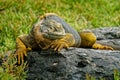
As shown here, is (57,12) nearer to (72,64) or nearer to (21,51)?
(21,51)

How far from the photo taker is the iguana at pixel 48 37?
332 inches

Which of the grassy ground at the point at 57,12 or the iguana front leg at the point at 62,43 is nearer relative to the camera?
the iguana front leg at the point at 62,43

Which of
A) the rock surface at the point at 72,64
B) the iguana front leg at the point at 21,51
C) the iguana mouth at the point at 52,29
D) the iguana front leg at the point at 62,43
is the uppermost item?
the iguana mouth at the point at 52,29

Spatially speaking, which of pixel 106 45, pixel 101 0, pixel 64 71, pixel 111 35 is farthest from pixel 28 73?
pixel 101 0

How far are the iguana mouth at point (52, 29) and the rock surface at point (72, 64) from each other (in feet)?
0.92

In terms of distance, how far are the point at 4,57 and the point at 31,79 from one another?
27.4 inches

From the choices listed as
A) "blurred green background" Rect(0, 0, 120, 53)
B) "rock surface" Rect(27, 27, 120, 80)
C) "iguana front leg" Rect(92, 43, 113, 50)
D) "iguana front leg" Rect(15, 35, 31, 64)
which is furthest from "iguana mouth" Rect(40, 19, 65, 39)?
"blurred green background" Rect(0, 0, 120, 53)

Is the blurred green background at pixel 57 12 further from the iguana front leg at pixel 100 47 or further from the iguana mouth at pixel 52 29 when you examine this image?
the iguana mouth at pixel 52 29

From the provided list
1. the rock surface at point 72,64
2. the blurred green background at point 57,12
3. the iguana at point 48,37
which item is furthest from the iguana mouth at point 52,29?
the blurred green background at point 57,12

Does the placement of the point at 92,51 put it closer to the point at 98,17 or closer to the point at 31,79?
the point at 31,79

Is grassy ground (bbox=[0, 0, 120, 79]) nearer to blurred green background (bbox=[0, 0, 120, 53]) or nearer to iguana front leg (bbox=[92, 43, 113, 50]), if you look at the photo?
blurred green background (bbox=[0, 0, 120, 53])

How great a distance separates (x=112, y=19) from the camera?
1527 cm

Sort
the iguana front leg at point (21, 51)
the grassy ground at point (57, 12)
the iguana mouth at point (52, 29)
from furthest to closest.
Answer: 1. the grassy ground at point (57, 12)
2. the iguana front leg at point (21, 51)
3. the iguana mouth at point (52, 29)

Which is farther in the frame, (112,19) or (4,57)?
(112,19)
